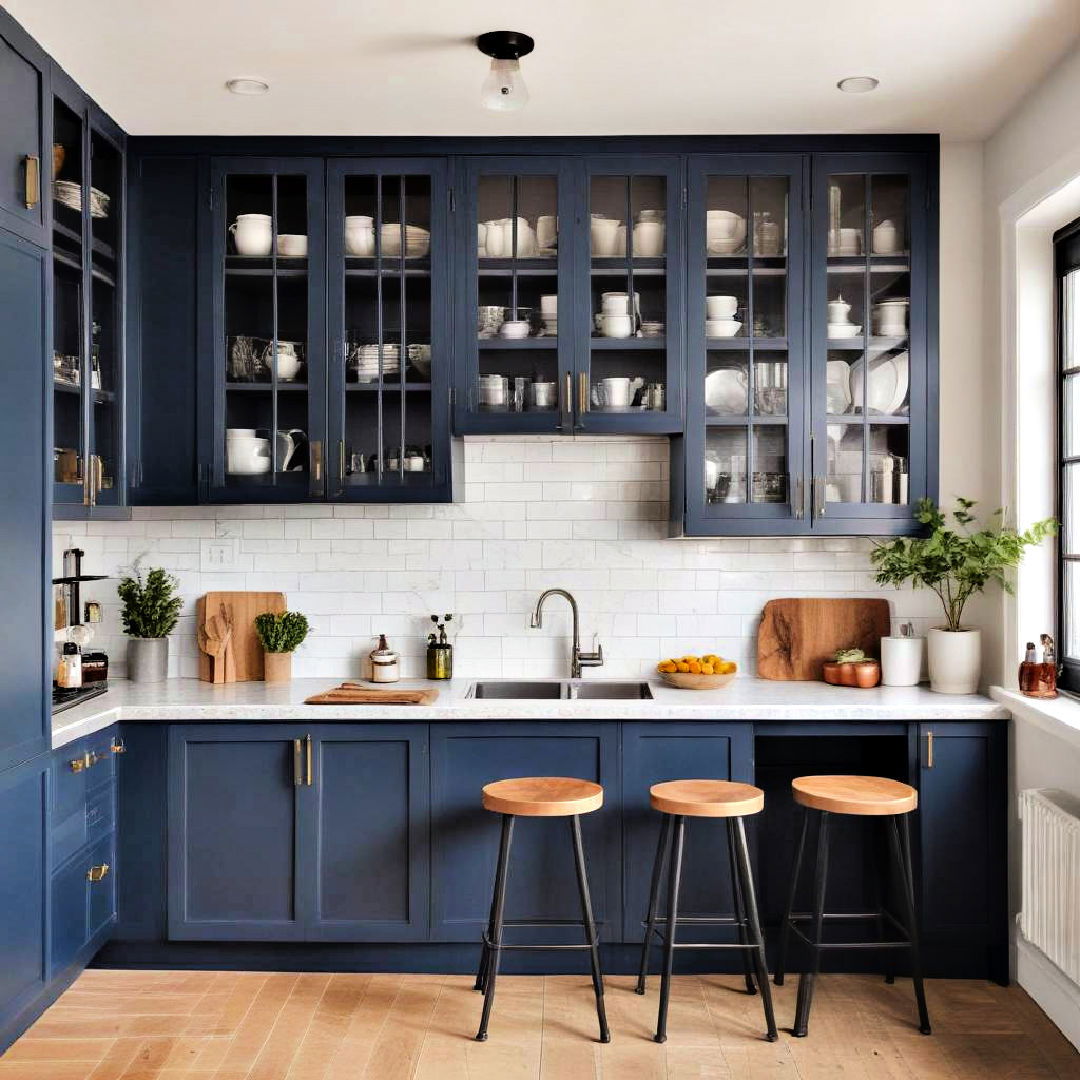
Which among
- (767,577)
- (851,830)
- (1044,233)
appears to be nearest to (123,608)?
(767,577)

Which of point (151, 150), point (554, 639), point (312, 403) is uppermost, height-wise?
point (151, 150)

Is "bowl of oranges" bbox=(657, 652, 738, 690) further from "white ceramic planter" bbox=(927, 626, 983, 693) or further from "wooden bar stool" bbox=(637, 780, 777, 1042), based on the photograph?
"white ceramic planter" bbox=(927, 626, 983, 693)

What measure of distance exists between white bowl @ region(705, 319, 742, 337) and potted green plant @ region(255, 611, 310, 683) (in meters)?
1.82

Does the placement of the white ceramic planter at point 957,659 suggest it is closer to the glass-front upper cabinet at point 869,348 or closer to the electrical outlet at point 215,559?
the glass-front upper cabinet at point 869,348

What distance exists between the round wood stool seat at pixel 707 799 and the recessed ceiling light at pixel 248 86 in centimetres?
249

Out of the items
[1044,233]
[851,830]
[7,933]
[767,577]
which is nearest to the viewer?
[7,933]

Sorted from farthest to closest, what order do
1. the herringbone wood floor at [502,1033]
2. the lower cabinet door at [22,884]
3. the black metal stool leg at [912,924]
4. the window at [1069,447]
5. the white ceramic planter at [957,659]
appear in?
1. the white ceramic planter at [957,659]
2. the window at [1069,447]
3. the black metal stool leg at [912,924]
4. the herringbone wood floor at [502,1033]
5. the lower cabinet door at [22,884]

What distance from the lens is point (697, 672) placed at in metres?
3.98

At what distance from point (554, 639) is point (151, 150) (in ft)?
7.51

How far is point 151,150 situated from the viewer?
398 centimetres

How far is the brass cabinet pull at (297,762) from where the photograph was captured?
145 inches

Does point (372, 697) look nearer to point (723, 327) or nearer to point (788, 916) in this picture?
point (788, 916)

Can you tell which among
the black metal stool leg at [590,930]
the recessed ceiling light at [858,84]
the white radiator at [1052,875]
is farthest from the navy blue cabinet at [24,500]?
the white radiator at [1052,875]

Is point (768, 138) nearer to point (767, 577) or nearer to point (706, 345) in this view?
point (706, 345)
